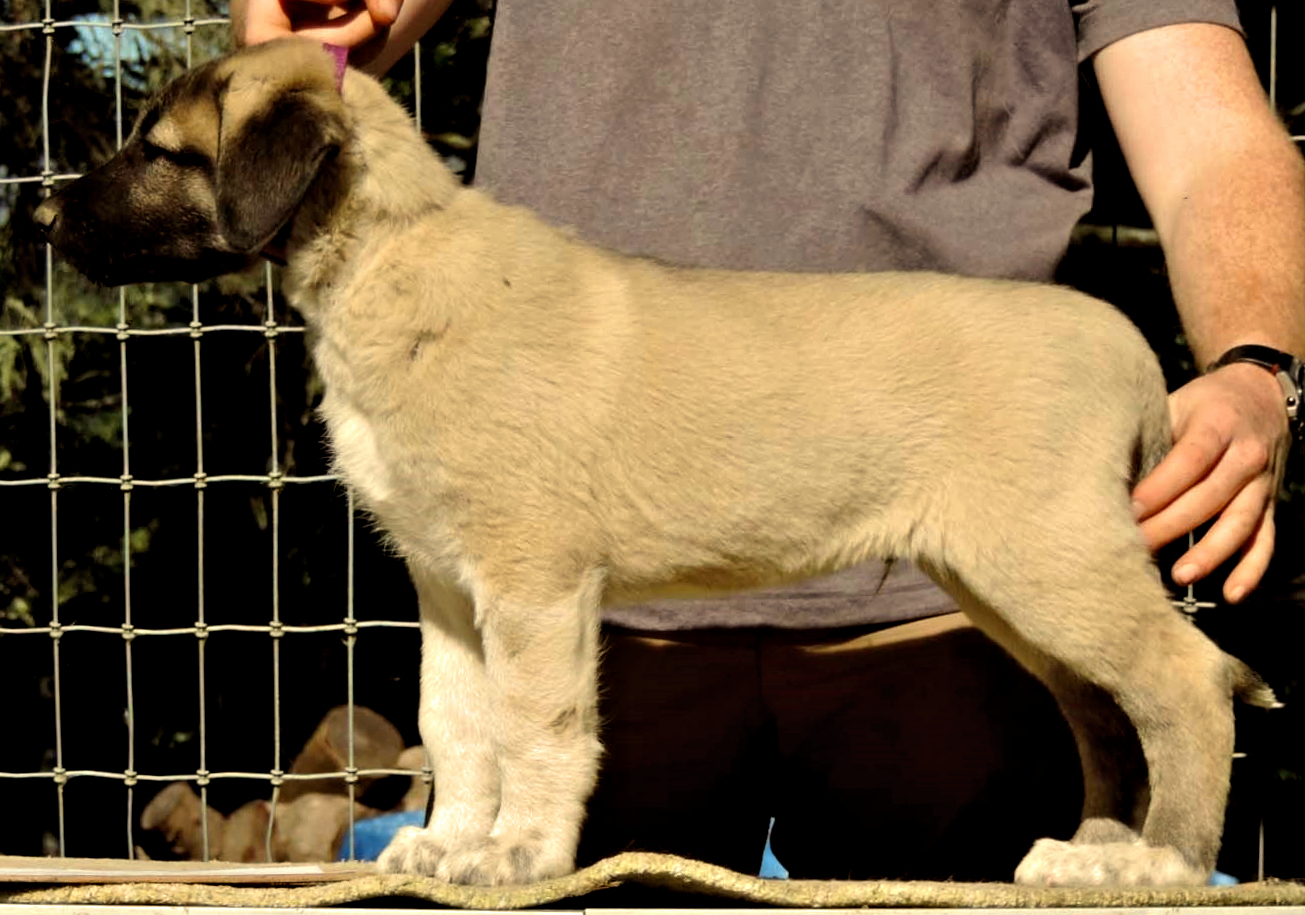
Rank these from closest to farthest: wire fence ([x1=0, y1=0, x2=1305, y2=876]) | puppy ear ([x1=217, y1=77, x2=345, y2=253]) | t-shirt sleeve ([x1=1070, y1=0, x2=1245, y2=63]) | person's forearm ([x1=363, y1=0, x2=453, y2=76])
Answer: puppy ear ([x1=217, y1=77, x2=345, y2=253]) → t-shirt sleeve ([x1=1070, y1=0, x2=1245, y2=63]) → person's forearm ([x1=363, y1=0, x2=453, y2=76]) → wire fence ([x1=0, y1=0, x2=1305, y2=876])

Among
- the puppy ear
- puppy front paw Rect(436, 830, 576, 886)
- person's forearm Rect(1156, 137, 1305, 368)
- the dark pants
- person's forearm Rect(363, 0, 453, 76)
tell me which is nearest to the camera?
puppy front paw Rect(436, 830, 576, 886)

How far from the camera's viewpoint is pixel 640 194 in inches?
160

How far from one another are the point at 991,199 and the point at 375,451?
1438mm

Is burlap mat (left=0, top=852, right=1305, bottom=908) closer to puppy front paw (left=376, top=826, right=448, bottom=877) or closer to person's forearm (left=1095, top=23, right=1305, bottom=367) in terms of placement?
puppy front paw (left=376, top=826, right=448, bottom=877)

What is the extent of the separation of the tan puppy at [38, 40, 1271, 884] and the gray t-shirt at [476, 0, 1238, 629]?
1.23 ft

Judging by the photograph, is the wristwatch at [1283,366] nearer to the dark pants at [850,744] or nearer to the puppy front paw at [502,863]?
the dark pants at [850,744]

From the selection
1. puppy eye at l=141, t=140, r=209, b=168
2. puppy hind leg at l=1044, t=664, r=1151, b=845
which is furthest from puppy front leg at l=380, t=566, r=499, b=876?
puppy hind leg at l=1044, t=664, r=1151, b=845

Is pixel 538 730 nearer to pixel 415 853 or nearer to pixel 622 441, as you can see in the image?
pixel 415 853


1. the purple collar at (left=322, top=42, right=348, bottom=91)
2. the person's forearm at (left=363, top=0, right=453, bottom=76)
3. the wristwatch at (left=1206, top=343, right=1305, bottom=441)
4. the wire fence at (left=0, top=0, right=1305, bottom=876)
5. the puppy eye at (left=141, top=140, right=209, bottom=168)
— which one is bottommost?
the wire fence at (left=0, top=0, right=1305, bottom=876)

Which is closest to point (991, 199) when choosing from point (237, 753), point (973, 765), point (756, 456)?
point (756, 456)

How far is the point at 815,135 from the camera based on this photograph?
3994 millimetres

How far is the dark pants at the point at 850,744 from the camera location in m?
4.05

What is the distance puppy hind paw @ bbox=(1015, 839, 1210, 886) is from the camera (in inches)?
129

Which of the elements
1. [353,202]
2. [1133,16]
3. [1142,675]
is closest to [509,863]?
[1142,675]
